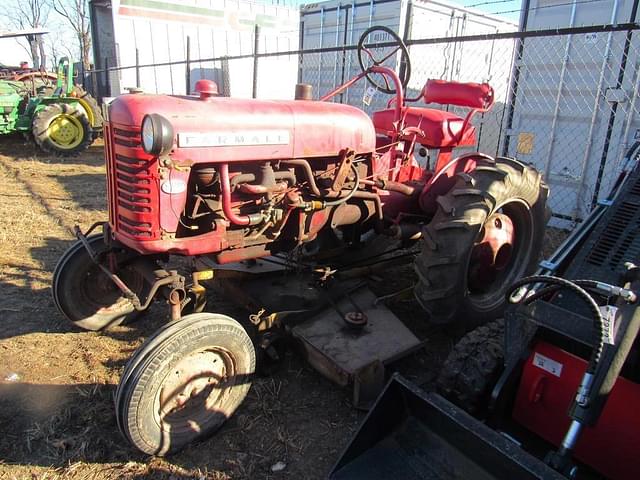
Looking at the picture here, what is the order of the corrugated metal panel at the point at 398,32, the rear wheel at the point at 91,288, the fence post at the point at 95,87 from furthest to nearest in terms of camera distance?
the fence post at the point at 95,87, the corrugated metal panel at the point at 398,32, the rear wheel at the point at 91,288

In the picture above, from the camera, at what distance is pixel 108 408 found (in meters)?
2.55

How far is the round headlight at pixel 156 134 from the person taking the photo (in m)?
2.12

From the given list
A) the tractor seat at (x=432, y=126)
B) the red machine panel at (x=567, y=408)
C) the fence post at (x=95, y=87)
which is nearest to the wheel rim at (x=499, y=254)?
the tractor seat at (x=432, y=126)

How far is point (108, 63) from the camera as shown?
41.1 ft

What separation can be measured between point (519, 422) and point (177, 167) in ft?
6.25

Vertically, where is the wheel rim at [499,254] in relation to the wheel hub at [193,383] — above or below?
above

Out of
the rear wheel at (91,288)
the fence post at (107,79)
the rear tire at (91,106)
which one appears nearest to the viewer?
the rear wheel at (91,288)

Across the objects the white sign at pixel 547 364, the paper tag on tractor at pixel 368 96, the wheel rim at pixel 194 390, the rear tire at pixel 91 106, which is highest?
the paper tag on tractor at pixel 368 96

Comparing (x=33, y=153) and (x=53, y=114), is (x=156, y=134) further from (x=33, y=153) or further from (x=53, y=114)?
(x=33, y=153)

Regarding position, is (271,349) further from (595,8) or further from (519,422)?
(595,8)

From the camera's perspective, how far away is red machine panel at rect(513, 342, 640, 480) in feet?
6.15

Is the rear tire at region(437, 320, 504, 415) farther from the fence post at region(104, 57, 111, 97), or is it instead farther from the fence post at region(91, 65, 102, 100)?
the fence post at region(91, 65, 102, 100)

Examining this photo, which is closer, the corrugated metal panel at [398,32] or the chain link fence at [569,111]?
the chain link fence at [569,111]

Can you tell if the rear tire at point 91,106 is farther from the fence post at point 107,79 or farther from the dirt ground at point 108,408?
the dirt ground at point 108,408
